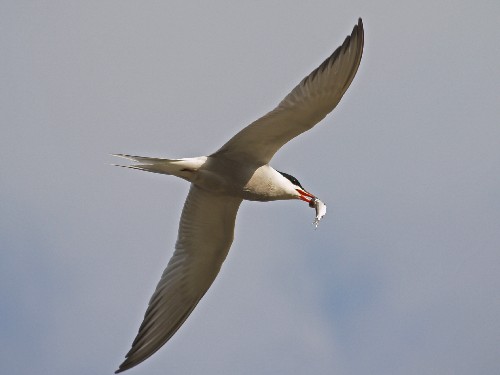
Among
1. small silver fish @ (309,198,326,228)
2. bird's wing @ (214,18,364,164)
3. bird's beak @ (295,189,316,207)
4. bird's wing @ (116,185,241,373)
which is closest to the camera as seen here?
bird's wing @ (214,18,364,164)

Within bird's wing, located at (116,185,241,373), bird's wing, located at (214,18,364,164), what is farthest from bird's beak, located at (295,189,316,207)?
bird's wing, located at (116,185,241,373)

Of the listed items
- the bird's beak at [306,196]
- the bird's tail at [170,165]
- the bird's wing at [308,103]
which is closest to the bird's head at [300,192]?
the bird's beak at [306,196]

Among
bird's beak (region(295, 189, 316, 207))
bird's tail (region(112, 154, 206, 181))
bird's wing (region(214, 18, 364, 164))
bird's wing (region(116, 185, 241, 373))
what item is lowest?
bird's wing (region(116, 185, 241, 373))

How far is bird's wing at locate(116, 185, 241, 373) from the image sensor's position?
35.6 ft

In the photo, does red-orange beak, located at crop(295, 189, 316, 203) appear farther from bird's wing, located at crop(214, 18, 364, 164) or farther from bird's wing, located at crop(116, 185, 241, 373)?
bird's wing, located at crop(116, 185, 241, 373)

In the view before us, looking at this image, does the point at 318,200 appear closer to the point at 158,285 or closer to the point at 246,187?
the point at 246,187

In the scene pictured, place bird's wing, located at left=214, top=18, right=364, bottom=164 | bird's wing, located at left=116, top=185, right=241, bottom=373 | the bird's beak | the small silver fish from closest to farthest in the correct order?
bird's wing, located at left=214, top=18, right=364, bottom=164, the small silver fish, the bird's beak, bird's wing, located at left=116, top=185, right=241, bottom=373

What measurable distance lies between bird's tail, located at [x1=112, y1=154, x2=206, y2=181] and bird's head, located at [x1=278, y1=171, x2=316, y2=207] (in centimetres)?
95

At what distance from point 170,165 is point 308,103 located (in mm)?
1514

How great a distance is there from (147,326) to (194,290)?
2.38ft

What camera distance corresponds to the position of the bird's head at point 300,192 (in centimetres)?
1041

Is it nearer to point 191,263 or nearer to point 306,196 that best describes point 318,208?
point 306,196

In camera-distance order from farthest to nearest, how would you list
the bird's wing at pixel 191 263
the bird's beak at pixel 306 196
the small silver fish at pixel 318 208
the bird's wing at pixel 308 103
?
the bird's wing at pixel 191 263 → the bird's beak at pixel 306 196 → the small silver fish at pixel 318 208 → the bird's wing at pixel 308 103

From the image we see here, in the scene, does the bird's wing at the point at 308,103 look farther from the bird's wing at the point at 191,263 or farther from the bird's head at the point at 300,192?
the bird's wing at the point at 191,263
